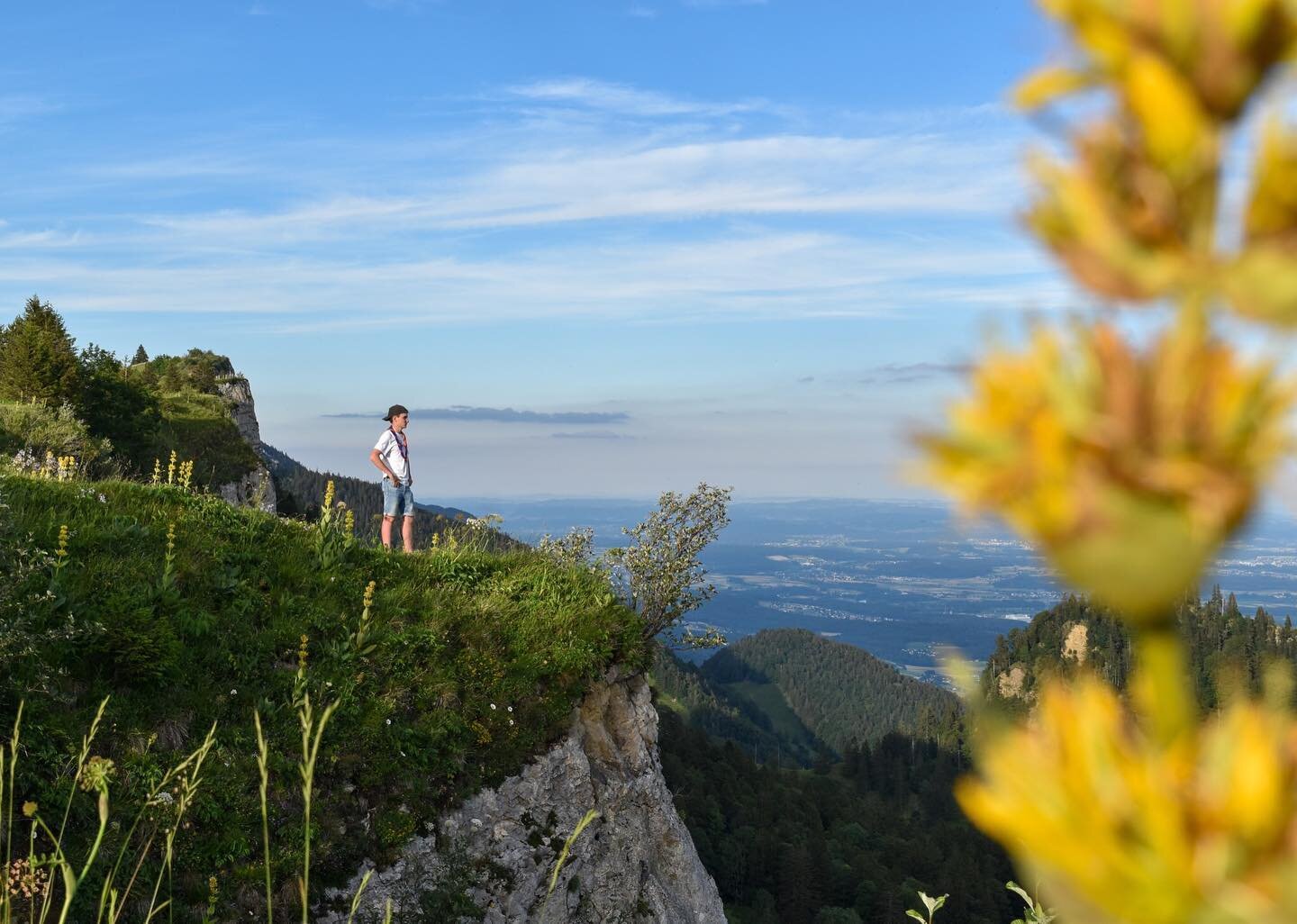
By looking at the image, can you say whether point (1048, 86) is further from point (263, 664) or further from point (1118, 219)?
point (263, 664)

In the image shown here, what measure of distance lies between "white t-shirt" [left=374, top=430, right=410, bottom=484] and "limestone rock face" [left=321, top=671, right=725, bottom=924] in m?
4.67

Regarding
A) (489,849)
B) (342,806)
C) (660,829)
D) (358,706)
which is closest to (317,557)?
(358,706)

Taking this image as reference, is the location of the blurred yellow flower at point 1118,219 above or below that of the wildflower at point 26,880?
above

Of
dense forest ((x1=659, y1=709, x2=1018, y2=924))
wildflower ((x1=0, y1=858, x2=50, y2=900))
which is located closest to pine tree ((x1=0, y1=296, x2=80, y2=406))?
wildflower ((x1=0, y1=858, x2=50, y2=900))

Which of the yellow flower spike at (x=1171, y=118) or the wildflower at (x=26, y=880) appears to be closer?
the yellow flower spike at (x=1171, y=118)

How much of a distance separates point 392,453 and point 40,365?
85.4 ft

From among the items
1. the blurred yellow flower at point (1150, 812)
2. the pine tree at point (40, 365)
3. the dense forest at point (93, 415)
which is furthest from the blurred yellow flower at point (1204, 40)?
the pine tree at point (40, 365)

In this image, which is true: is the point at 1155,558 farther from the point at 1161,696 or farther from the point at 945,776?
the point at 945,776

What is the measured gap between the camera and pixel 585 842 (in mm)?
11078

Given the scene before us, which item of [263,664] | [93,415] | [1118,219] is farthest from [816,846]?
[1118,219]

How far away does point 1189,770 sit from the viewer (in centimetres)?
70

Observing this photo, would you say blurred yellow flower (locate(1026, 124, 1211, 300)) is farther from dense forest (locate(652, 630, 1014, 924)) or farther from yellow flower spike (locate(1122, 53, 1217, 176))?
dense forest (locate(652, 630, 1014, 924))

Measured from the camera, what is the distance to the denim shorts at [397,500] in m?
14.3

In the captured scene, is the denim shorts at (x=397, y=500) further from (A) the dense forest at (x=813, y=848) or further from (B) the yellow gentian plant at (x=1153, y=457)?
(A) the dense forest at (x=813, y=848)
